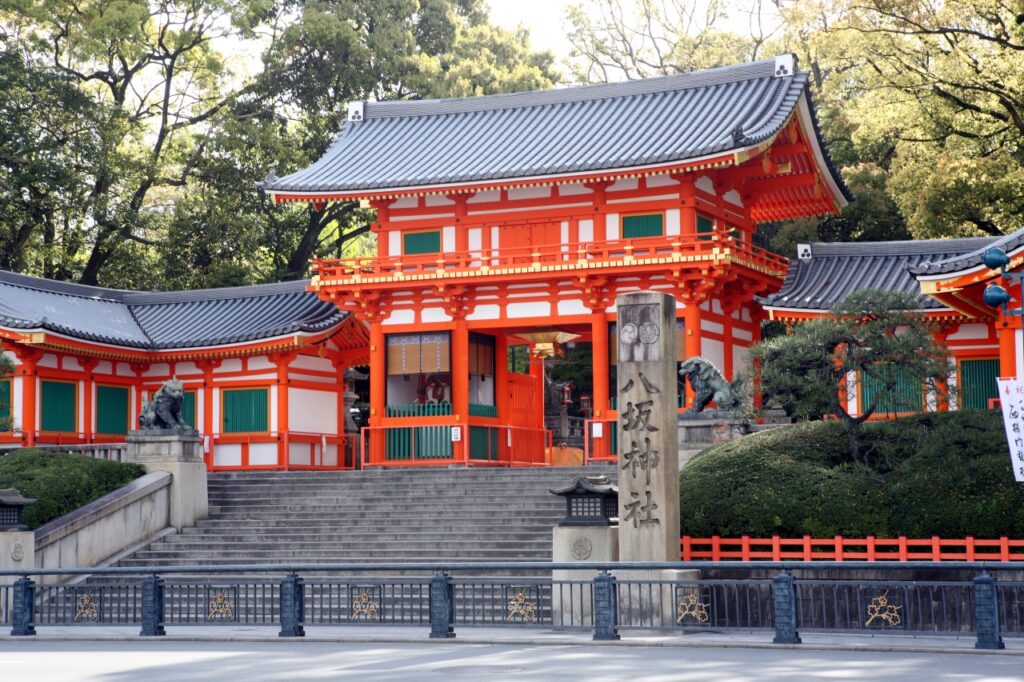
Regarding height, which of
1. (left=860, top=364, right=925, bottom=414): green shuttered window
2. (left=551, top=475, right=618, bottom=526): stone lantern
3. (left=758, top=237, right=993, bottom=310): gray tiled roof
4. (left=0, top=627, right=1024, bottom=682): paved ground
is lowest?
(left=0, top=627, right=1024, bottom=682): paved ground

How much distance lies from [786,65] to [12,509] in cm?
2171

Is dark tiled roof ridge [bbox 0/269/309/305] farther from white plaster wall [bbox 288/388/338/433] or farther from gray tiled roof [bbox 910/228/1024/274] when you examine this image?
gray tiled roof [bbox 910/228/1024/274]

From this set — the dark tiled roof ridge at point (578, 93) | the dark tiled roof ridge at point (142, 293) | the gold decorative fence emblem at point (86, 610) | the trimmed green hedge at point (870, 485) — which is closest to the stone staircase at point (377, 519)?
the trimmed green hedge at point (870, 485)

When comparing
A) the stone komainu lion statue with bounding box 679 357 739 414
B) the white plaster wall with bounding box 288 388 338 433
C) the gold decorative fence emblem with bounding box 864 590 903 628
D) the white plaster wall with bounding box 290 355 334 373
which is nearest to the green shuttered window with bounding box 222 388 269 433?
the white plaster wall with bounding box 288 388 338 433

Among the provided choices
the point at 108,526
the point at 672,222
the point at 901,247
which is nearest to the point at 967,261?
the point at 901,247

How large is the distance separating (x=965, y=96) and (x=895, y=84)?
180 cm

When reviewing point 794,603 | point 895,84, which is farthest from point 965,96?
point 794,603

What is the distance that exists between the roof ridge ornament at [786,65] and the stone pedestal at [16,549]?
21628 millimetres

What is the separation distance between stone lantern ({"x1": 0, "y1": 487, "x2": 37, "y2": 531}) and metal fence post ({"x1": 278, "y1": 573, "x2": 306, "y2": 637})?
846cm

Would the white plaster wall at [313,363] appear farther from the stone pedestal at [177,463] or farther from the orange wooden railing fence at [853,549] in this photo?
the orange wooden railing fence at [853,549]

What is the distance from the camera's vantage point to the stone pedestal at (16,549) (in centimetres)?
2642

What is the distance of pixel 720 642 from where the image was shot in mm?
18422

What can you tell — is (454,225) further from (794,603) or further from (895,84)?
(794,603)

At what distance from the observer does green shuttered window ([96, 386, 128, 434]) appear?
127 feet
